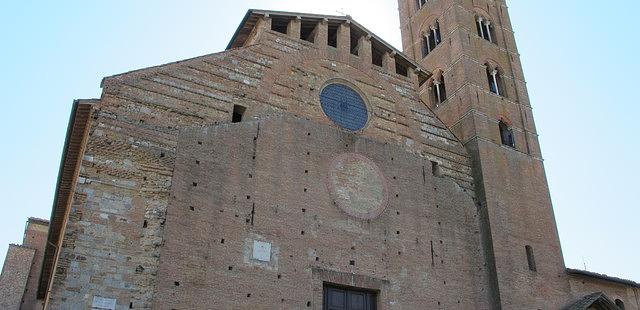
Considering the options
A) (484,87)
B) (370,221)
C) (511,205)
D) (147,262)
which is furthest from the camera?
(484,87)

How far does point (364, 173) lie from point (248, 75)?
4183mm

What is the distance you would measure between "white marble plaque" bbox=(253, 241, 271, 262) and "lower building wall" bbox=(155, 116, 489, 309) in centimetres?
3

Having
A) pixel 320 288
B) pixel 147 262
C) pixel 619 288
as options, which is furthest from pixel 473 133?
pixel 147 262

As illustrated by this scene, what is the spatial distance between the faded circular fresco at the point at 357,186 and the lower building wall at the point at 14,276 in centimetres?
1633

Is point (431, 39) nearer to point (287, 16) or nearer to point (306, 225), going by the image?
point (287, 16)

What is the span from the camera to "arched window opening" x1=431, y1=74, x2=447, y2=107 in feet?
75.2

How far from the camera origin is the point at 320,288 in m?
14.2

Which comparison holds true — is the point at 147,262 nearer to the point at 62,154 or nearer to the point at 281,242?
the point at 281,242

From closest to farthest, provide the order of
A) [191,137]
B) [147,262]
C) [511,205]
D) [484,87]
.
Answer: [147,262], [191,137], [511,205], [484,87]

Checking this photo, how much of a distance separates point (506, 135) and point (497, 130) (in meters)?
0.76

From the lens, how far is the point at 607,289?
62.8 feet

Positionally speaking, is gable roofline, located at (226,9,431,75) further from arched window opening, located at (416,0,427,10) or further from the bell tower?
arched window opening, located at (416,0,427,10)

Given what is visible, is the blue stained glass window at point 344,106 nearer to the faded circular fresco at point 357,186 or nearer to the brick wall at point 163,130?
the brick wall at point 163,130

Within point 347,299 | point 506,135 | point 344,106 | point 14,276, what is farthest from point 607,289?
point 14,276
